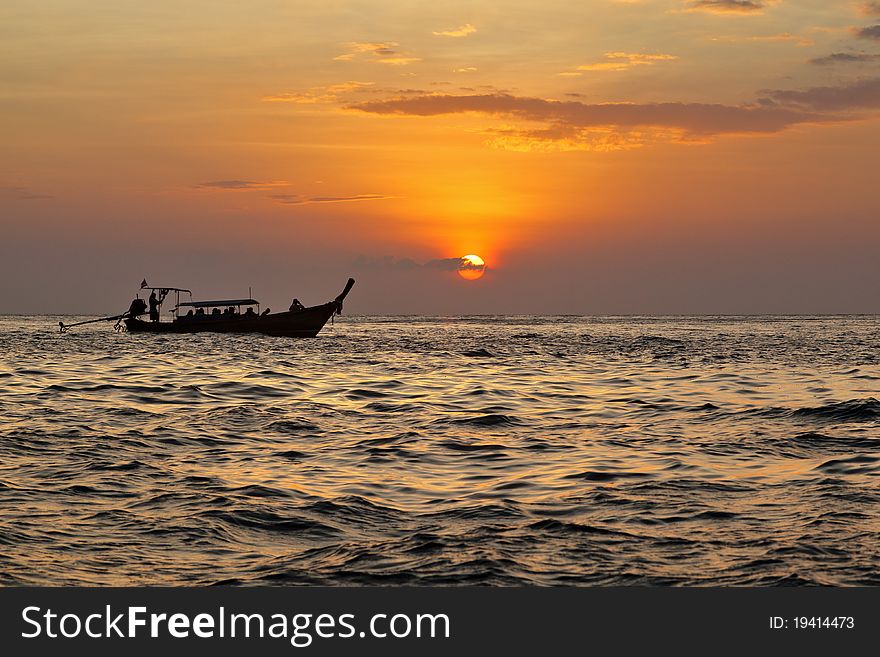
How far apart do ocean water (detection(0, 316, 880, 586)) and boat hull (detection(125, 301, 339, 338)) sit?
45185mm

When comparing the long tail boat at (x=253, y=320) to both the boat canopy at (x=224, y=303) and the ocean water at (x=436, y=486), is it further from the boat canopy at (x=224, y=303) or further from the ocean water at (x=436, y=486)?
the ocean water at (x=436, y=486)

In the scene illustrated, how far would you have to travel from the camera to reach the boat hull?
76.2 metres

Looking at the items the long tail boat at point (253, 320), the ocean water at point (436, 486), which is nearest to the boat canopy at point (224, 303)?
the long tail boat at point (253, 320)

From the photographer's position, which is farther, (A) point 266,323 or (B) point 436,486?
(A) point 266,323

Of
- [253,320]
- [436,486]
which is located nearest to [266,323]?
[253,320]

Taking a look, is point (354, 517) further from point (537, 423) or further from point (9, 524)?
point (537, 423)

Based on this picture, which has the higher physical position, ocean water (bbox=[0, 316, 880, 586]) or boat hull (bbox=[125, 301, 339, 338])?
boat hull (bbox=[125, 301, 339, 338])

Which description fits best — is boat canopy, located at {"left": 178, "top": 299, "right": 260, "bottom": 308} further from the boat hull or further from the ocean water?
the ocean water

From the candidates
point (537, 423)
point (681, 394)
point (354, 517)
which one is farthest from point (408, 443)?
point (681, 394)

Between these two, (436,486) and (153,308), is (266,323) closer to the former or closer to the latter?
(153,308)

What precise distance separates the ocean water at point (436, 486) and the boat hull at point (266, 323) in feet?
148

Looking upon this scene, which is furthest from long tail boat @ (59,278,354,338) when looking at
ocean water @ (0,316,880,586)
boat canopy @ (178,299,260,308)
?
ocean water @ (0,316,880,586)

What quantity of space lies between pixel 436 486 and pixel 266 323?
208ft

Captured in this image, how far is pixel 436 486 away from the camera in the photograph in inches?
573
